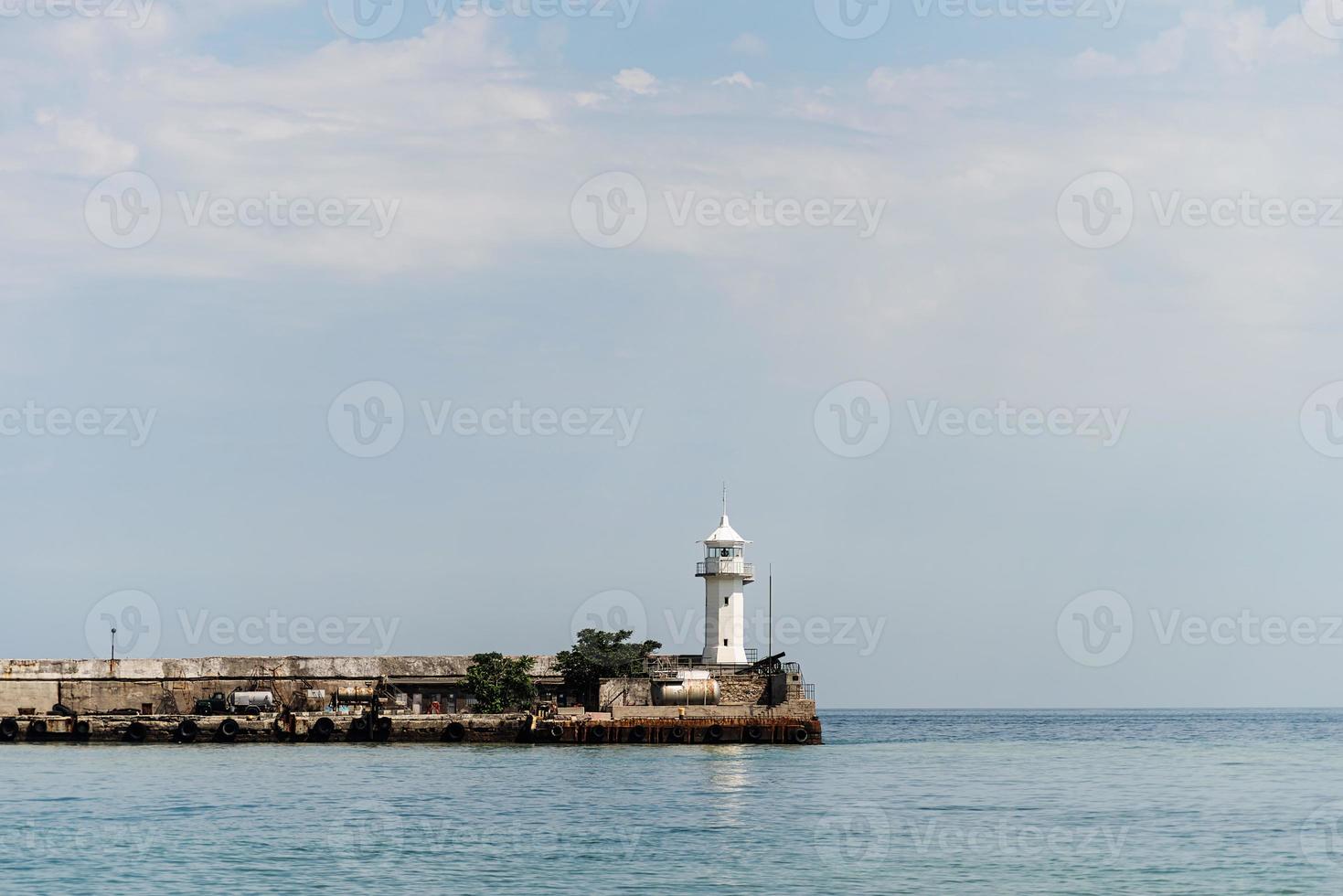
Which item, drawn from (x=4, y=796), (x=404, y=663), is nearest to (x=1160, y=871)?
(x=4, y=796)

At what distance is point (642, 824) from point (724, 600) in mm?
28698

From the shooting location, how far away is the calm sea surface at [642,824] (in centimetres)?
2772

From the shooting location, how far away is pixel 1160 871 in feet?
94.0

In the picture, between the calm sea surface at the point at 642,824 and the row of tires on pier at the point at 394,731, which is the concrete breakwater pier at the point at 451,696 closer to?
the row of tires on pier at the point at 394,731

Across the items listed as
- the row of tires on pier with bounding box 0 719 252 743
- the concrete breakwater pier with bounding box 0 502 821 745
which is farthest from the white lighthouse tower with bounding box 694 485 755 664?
the row of tires on pier with bounding box 0 719 252 743

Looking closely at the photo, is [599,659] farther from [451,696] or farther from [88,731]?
[88,731]

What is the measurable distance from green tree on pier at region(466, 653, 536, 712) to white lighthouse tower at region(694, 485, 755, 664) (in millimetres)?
7656

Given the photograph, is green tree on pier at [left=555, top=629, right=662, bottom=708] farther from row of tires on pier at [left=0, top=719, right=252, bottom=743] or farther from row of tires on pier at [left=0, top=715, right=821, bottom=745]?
row of tires on pier at [left=0, top=719, right=252, bottom=743]

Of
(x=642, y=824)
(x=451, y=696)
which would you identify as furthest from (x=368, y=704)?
(x=642, y=824)

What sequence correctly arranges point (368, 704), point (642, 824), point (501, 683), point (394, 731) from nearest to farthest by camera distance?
1. point (642, 824)
2. point (394, 731)
3. point (501, 683)
4. point (368, 704)

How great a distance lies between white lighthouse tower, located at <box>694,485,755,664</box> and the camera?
62.8m

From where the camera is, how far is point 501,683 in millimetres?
63438

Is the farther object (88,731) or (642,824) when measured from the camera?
(88,731)

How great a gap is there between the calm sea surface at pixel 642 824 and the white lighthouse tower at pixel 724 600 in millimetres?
7486
